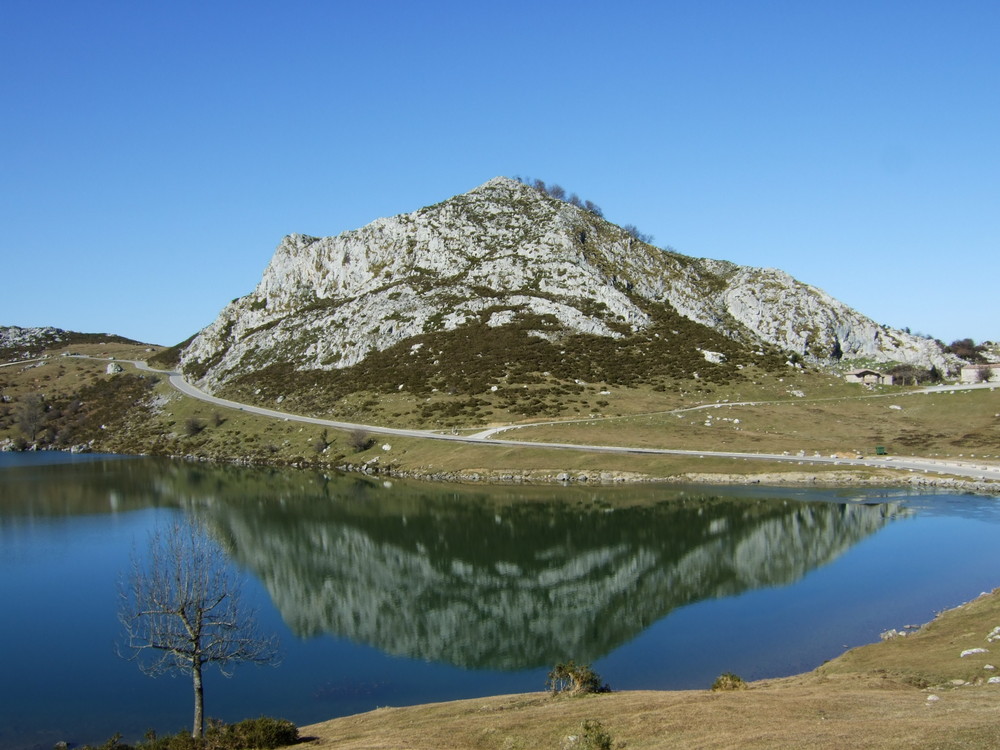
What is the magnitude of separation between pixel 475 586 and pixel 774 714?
34.0m

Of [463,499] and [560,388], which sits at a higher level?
[560,388]

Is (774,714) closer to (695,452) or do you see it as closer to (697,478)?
(697,478)

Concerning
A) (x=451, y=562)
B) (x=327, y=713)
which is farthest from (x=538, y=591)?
(x=327, y=713)

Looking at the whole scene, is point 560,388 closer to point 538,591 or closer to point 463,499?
point 463,499

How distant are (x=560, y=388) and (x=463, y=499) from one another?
154ft

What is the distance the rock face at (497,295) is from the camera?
15638 centimetres

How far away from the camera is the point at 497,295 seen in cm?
16700

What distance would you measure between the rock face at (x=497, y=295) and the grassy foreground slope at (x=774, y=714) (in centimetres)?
12204

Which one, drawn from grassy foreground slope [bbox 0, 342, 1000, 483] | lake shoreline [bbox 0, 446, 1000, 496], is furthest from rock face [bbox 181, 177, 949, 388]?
lake shoreline [bbox 0, 446, 1000, 496]

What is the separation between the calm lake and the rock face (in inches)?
2888

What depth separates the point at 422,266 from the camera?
181000 millimetres

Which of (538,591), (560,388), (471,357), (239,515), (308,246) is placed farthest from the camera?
(308,246)

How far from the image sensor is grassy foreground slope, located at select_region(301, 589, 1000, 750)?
17.6 m

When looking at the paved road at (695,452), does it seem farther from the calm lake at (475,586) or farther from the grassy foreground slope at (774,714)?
the grassy foreground slope at (774,714)
